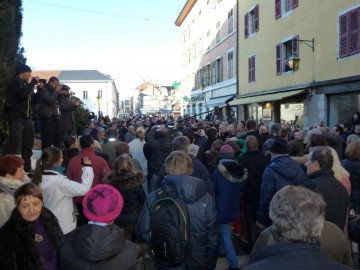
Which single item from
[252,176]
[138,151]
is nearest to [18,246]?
[252,176]

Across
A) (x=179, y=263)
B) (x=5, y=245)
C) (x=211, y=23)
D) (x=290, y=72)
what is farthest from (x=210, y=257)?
(x=211, y=23)

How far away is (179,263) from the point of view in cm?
389

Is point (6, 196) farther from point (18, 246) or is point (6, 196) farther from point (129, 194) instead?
Result: point (129, 194)

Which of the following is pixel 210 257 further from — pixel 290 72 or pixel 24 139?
pixel 290 72

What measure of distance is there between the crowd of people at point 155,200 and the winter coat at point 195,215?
0.01m

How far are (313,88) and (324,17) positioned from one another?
2.83 meters

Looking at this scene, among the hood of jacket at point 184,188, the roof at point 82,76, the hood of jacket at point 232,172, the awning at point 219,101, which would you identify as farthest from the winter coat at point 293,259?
the roof at point 82,76

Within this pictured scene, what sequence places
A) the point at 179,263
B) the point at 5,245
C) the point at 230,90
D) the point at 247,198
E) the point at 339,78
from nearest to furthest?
the point at 5,245 → the point at 179,263 → the point at 247,198 → the point at 339,78 → the point at 230,90

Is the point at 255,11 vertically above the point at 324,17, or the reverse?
the point at 255,11

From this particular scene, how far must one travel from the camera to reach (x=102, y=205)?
2.91 meters

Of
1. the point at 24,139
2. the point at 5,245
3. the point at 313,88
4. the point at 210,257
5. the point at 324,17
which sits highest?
the point at 324,17

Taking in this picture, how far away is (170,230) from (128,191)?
1.27 metres

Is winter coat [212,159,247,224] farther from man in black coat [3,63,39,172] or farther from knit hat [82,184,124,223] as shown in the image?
man in black coat [3,63,39,172]

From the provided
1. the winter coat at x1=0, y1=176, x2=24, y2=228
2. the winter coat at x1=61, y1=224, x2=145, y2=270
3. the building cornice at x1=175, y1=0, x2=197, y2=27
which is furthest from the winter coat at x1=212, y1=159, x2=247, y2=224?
the building cornice at x1=175, y1=0, x2=197, y2=27
